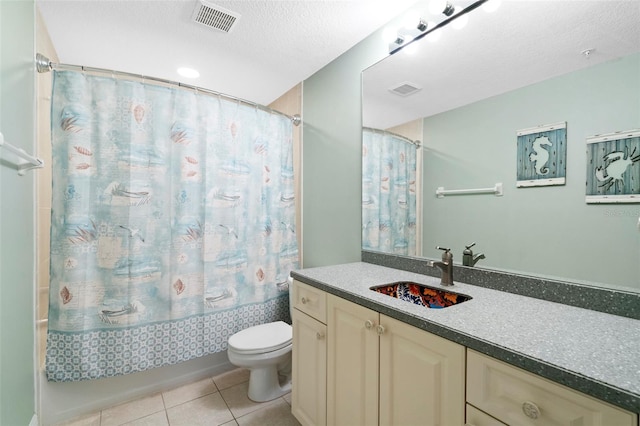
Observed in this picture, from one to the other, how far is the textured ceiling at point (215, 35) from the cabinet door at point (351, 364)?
1590 millimetres

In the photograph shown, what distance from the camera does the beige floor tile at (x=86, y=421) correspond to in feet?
5.32

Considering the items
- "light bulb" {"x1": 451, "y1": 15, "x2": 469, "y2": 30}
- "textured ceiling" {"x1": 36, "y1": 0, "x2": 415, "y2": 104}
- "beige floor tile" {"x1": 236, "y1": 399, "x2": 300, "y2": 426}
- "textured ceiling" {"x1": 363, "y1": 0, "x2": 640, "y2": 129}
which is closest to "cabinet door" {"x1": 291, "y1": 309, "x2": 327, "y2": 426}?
"beige floor tile" {"x1": 236, "y1": 399, "x2": 300, "y2": 426}

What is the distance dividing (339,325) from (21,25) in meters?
2.03

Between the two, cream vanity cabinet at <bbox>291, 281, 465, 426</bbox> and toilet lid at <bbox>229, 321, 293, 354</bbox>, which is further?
toilet lid at <bbox>229, 321, 293, 354</bbox>

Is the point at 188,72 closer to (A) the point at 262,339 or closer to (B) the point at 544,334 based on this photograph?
(A) the point at 262,339

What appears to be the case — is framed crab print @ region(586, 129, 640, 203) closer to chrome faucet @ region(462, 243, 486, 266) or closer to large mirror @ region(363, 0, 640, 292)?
large mirror @ region(363, 0, 640, 292)

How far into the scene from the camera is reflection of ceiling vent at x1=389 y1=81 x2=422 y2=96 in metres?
1.59

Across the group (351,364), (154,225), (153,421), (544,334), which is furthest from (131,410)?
(544,334)

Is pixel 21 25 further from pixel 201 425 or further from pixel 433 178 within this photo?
pixel 201 425

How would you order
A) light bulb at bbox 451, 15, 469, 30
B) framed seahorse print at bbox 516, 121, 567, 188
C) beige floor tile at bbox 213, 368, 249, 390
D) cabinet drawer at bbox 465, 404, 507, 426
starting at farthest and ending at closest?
beige floor tile at bbox 213, 368, 249, 390 < light bulb at bbox 451, 15, 469, 30 < framed seahorse print at bbox 516, 121, 567, 188 < cabinet drawer at bbox 465, 404, 507, 426

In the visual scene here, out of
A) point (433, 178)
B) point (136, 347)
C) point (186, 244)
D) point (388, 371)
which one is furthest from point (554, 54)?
point (136, 347)

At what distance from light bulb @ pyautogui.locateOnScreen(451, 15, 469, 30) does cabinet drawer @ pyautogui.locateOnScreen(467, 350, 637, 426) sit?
144cm

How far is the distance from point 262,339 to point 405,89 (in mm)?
1815

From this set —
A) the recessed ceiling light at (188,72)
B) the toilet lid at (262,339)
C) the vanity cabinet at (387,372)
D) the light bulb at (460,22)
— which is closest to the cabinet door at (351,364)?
the vanity cabinet at (387,372)
